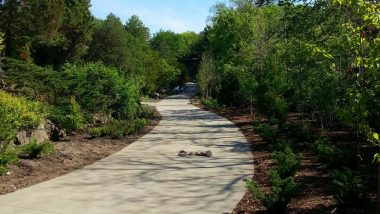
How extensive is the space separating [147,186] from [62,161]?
3390 mm

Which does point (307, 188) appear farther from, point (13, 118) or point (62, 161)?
point (13, 118)

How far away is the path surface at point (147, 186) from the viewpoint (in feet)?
24.8

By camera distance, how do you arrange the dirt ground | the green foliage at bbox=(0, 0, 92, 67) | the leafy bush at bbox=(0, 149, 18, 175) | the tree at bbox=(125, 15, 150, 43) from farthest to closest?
1. the tree at bbox=(125, 15, 150, 43)
2. the green foliage at bbox=(0, 0, 92, 67)
3. the dirt ground
4. the leafy bush at bbox=(0, 149, 18, 175)

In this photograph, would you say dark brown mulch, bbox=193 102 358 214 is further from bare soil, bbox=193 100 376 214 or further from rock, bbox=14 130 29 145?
rock, bbox=14 130 29 145

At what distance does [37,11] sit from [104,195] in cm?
1728

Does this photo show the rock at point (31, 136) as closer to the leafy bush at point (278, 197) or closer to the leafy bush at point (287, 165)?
the leafy bush at point (287, 165)

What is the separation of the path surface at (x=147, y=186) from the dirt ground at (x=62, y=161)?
1.18 ft

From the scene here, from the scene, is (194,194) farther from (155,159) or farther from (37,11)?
(37,11)

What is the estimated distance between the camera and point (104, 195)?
8.37 metres

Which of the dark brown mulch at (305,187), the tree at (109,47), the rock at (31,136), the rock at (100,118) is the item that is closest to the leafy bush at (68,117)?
the rock at (31,136)

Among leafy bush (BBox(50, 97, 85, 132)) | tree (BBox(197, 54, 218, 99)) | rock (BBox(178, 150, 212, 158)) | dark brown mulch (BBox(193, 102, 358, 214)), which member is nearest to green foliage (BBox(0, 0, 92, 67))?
leafy bush (BBox(50, 97, 85, 132))

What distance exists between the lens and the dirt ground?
9398mm

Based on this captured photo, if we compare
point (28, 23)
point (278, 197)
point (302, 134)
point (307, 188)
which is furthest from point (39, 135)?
point (28, 23)

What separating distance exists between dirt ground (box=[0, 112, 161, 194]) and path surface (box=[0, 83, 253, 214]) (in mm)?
360
